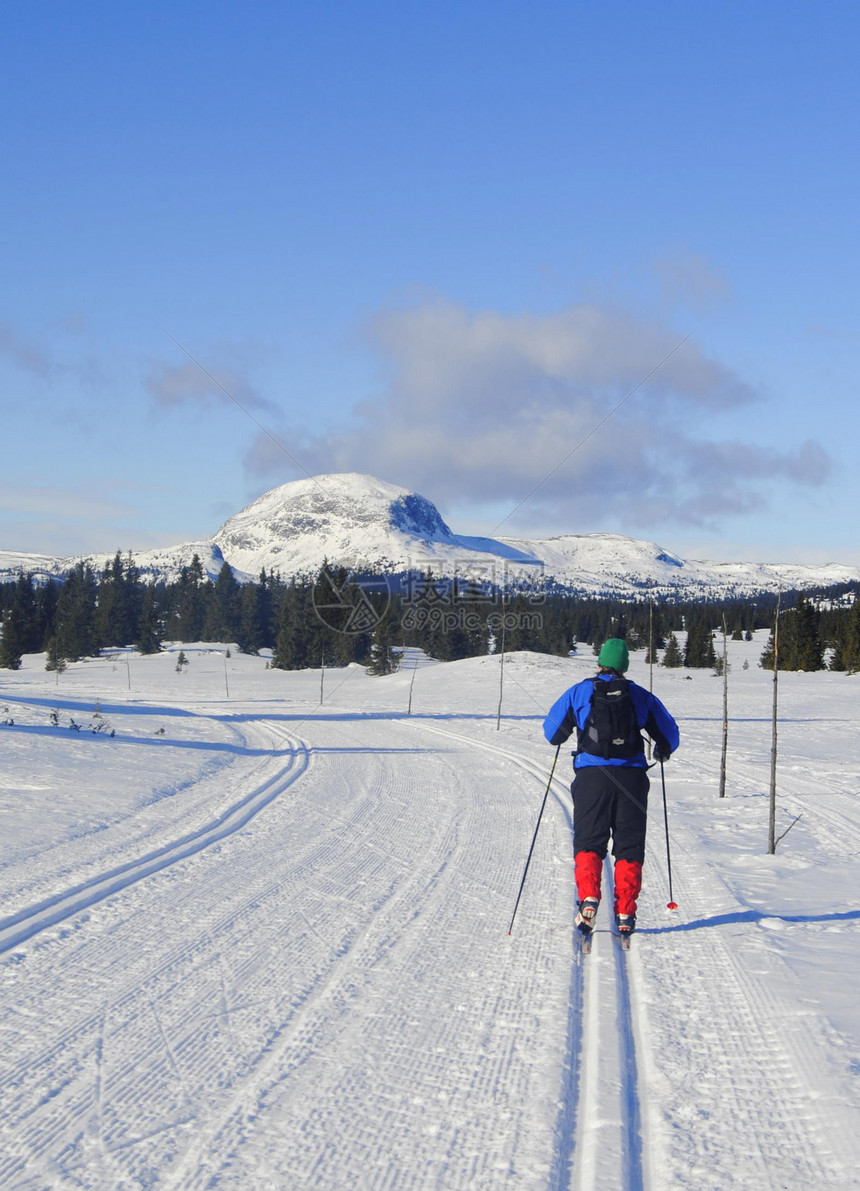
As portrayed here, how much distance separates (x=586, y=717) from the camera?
567 centimetres

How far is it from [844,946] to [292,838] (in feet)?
17.5

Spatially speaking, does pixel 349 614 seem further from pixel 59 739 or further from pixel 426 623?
pixel 59 739

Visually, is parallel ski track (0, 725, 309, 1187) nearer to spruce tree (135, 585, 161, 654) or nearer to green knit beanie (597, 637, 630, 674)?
green knit beanie (597, 637, 630, 674)

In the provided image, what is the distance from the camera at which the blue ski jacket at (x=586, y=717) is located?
224 inches

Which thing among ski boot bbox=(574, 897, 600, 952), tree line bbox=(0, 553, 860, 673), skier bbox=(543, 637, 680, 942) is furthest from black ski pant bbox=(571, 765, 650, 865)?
tree line bbox=(0, 553, 860, 673)

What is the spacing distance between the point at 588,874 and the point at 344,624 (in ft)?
231

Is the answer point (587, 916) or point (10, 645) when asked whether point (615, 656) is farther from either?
point (10, 645)

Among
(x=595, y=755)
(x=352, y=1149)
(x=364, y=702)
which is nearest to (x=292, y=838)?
(x=595, y=755)

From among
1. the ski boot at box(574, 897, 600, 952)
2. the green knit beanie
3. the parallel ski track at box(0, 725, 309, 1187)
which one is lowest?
the parallel ski track at box(0, 725, 309, 1187)

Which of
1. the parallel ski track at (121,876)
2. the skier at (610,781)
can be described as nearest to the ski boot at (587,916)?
the skier at (610,781)

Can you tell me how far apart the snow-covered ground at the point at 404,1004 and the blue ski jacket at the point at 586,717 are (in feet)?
4.14

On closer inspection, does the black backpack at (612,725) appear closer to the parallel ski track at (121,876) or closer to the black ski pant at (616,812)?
the black ski pant at (616,812)

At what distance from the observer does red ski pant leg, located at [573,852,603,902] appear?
5.47 meters

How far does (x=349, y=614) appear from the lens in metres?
76.2
